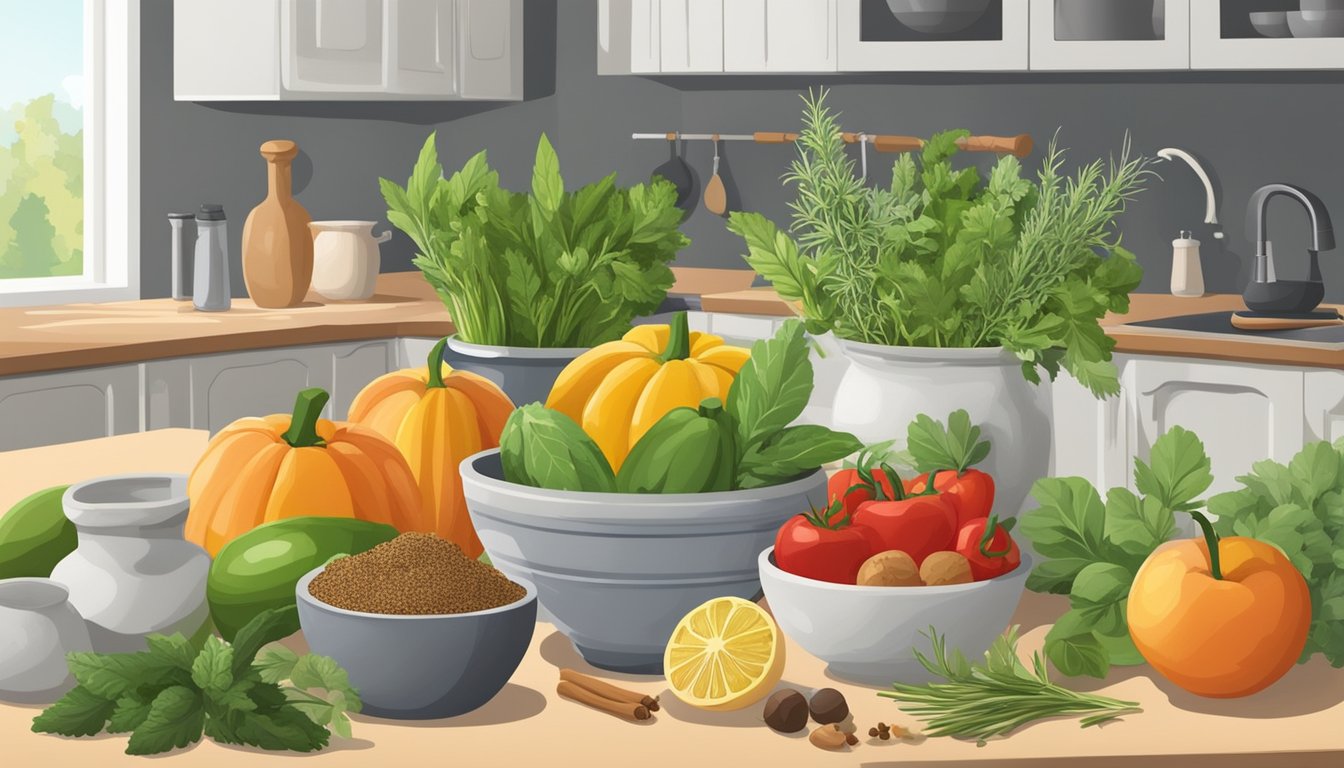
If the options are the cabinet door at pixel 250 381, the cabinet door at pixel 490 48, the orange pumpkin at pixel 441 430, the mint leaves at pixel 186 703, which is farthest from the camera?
the cabinet door at pixel 490 48

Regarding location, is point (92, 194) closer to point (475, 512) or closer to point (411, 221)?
point (411, 221)

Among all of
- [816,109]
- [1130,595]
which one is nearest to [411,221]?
[816,109]

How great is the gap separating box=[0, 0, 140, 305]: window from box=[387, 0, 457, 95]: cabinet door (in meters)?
0.69

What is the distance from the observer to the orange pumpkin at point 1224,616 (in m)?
1.02

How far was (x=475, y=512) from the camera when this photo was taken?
1.12 metres

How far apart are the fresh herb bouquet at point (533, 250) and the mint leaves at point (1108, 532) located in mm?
507

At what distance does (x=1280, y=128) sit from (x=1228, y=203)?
220mm

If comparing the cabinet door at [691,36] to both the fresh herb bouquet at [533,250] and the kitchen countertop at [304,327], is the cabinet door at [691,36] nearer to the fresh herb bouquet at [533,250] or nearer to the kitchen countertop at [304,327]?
the kitchen countertop at [304,327]

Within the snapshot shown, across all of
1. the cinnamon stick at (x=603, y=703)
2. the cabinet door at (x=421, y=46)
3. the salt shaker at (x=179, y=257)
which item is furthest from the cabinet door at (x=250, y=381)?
the cinnamon stick at (x=603, y=703)

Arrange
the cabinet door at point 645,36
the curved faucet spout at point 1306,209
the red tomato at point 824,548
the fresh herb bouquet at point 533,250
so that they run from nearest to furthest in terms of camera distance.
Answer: the red tomato at point 824,548, the fresh herb bouquet at point 533,250, the curved faucet spout at point 1306,209, the cabinet door at point 645,36

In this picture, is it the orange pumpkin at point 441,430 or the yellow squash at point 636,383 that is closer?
the yellow squash at point 636,383

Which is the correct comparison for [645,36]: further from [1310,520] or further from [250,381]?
[1310,520]

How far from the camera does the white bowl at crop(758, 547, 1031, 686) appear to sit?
3.35 feet

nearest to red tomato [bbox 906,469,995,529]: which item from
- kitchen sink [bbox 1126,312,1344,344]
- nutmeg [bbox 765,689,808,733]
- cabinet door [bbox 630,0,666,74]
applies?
nutmeg [bbox 765,689,808,733]
